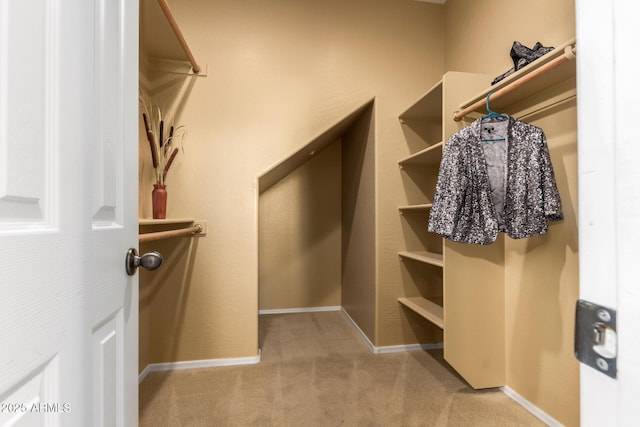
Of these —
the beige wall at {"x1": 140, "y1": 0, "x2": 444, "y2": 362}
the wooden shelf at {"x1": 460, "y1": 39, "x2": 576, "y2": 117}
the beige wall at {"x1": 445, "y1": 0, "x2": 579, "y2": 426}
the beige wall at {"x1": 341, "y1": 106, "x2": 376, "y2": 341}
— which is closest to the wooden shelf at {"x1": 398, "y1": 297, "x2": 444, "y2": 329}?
the beige wall at {"x1": 140, "y1": 0, "x2": 444, "y2": 362}

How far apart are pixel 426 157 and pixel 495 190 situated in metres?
0.66

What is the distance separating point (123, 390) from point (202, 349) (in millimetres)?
1513

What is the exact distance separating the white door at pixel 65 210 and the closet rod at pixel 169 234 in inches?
25.4

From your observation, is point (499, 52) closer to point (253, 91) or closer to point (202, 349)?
point (253, 91)

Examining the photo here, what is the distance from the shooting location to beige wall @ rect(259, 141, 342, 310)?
3.38 metres

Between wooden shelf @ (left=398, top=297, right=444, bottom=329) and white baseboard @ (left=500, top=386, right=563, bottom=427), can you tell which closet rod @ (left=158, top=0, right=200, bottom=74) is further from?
white baseboard @ (left=500, top=386, right=563, bottom=427)

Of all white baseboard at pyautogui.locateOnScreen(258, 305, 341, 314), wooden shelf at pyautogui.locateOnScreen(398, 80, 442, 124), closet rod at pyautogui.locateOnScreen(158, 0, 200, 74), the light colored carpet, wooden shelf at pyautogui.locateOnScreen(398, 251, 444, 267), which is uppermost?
closet rod at pyautogui.locateOnScreen(158, 0, 200, 74)

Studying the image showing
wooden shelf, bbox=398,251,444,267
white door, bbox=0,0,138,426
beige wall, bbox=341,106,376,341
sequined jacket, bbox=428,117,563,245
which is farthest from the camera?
beige wall, bbox=341,106,376,341

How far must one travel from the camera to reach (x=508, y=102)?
5.69ft

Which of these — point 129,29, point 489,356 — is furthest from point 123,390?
point 489,356

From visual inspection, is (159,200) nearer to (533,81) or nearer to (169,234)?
(169,234)

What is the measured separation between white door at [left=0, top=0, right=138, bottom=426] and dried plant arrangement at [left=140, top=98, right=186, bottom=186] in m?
1.23

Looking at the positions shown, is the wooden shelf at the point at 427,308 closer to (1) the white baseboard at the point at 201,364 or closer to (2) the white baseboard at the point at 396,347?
(2) the white baseboard at the point at 396,347

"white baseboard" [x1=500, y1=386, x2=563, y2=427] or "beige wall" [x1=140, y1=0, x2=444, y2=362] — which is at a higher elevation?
"beige wall" [x1=140, y1=0, x2=444, y2=362]
